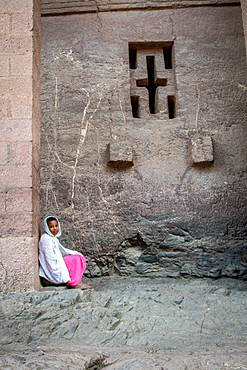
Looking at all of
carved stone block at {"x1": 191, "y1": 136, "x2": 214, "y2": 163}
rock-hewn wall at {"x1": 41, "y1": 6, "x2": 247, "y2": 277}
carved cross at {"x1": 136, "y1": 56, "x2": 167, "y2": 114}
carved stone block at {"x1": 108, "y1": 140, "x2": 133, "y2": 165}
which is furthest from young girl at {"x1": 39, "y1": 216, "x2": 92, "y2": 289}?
carved cross at {"x1": 136, "y1": 56, "x2": 167, "y2": 114}

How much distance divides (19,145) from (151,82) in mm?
2676

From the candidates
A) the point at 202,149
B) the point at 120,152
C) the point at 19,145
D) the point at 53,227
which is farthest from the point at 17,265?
the point at 202,149

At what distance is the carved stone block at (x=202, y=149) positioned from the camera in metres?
4.76

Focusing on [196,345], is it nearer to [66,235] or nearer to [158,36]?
[66,235]

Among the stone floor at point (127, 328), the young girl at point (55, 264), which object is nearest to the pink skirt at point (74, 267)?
the young girl at point (55, 264)

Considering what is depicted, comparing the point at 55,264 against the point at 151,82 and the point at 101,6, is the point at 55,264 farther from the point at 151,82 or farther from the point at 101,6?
the point at 101,6

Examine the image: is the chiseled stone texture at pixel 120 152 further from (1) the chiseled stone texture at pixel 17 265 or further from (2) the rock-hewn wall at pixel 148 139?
(1) the chiseled stone texture at pixel 17 265

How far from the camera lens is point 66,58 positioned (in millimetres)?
5430

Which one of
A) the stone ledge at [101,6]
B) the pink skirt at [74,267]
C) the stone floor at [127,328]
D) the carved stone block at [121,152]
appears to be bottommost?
the stone floor at [127,328]

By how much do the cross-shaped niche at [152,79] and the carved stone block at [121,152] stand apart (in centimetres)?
62

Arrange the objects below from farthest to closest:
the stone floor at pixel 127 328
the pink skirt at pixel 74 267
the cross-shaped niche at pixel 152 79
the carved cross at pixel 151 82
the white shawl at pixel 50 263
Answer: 1. the carved cross at pixel 151 82
2. the cross-shaped niche at pixel 152 79
3. the pink skirt at pixel 74 267
4. the white shawl at pixel 50 263
5. the stone floor at pixel 127 328

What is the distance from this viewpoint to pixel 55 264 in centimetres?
387

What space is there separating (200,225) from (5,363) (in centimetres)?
314

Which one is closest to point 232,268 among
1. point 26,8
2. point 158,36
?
point 158,36
